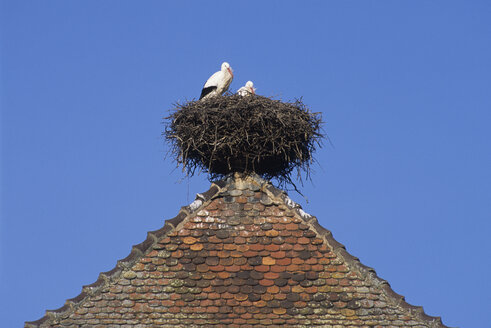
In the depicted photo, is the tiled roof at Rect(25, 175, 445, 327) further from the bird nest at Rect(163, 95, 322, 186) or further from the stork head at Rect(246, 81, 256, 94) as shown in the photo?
the stork head at Rect(246, 81, 256, 94)

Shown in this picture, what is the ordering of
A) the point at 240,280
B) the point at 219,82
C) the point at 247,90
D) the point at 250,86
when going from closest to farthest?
the point at 240,280 < the point at 247,90 < the point at 219,82 < the point at 250,86

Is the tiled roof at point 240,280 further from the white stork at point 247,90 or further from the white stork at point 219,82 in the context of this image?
the white stork at point 219,82

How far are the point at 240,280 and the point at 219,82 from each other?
5.59 metres

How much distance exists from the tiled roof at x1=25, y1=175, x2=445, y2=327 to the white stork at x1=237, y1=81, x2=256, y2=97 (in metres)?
2.64

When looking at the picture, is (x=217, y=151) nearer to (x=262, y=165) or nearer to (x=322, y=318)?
(x=262, y=165)

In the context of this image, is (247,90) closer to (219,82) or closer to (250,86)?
(219,82)

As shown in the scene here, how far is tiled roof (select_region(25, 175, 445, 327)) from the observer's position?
13430mm

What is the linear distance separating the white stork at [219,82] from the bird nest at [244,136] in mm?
1927

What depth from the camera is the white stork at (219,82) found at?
1853 centimetres

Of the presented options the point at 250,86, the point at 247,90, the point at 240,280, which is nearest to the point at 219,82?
the point at 250,86

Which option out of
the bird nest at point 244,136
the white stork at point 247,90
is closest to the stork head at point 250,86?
the white stork at point 247,90

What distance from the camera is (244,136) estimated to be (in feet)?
51.8

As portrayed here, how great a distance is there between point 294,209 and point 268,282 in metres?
1.30

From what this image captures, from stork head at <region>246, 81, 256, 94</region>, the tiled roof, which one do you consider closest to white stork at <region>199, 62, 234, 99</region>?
stork head at <region>246, 81, 256, 94</region>
